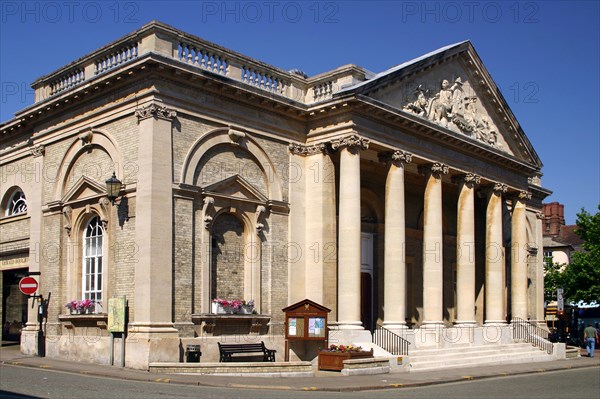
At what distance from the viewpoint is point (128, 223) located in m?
22.4

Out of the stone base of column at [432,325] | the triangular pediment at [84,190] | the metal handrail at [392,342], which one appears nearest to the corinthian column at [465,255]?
the stone base of column at [432,325]

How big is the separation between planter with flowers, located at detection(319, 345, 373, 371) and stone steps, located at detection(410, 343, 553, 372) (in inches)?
93.1

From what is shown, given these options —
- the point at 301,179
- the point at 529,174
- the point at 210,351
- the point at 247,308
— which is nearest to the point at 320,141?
the point at 301,179

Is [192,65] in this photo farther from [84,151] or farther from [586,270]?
[586,270]

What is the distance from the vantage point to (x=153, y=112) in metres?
21.9

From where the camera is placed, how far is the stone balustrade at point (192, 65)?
22.5 metres

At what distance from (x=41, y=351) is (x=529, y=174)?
23.5m

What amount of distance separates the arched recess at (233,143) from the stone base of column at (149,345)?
451 centimetres

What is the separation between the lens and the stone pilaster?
829 inches

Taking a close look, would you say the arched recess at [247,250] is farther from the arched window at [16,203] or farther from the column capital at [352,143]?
the arched window at [16,203]

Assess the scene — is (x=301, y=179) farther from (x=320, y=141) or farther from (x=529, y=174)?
(x=529, y=174)

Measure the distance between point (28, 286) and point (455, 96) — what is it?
1804 centimetres

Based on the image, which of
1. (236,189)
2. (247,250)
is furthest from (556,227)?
(236,189)

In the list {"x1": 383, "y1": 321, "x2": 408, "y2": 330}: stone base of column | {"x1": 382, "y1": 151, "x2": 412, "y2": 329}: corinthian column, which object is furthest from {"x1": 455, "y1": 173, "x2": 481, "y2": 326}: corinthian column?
{"x1": 383, "y1": 321, "x2": 408, "y2": 330}: stone base of column
